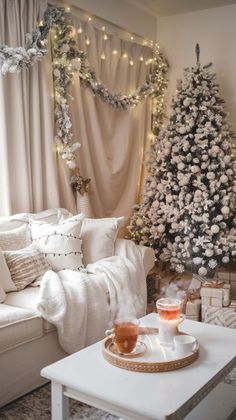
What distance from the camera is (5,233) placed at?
324 cm

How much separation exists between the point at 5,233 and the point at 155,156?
6.71 ft

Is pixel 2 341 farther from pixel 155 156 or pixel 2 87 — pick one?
pixel 155 156

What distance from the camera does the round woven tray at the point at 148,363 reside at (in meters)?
1.85

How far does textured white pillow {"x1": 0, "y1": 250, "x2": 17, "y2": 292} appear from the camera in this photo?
115 inches

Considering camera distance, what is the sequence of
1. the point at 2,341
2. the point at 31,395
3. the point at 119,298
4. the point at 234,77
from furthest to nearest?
the point at 234,77
the point at 119,298
the point at 31,395
the point at 2,341

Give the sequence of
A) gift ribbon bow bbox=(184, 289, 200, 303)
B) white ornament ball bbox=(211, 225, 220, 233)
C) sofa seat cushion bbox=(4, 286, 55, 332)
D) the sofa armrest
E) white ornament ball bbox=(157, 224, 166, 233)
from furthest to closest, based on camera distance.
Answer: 1. white ornament ball bbox=(157, 224, 166, 233)
2. white ornament ball bbox=(211, 225, 220, 233)
3. gift ribbon bow bbox=(184, 289, 200, 303)
4. the sofa armrest
5. sofa seat cushion bbox=(4, 286, 55, 332)

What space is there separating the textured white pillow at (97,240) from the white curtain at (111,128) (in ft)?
2.99

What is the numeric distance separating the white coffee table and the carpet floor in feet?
1.62

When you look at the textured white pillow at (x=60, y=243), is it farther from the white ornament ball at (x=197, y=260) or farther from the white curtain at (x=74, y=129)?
the white ornament ball at (x=197, y=260)

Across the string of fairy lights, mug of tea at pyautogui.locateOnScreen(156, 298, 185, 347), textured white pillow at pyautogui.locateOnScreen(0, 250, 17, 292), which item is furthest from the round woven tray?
the string of fairy lights

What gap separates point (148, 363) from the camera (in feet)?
6.10

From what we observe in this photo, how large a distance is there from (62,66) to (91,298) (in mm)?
2027

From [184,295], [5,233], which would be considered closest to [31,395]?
[5,233]

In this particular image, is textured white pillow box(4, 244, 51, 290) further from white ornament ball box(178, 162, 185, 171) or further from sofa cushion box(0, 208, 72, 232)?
white ornament ball box(178, 162, 185, 171)
